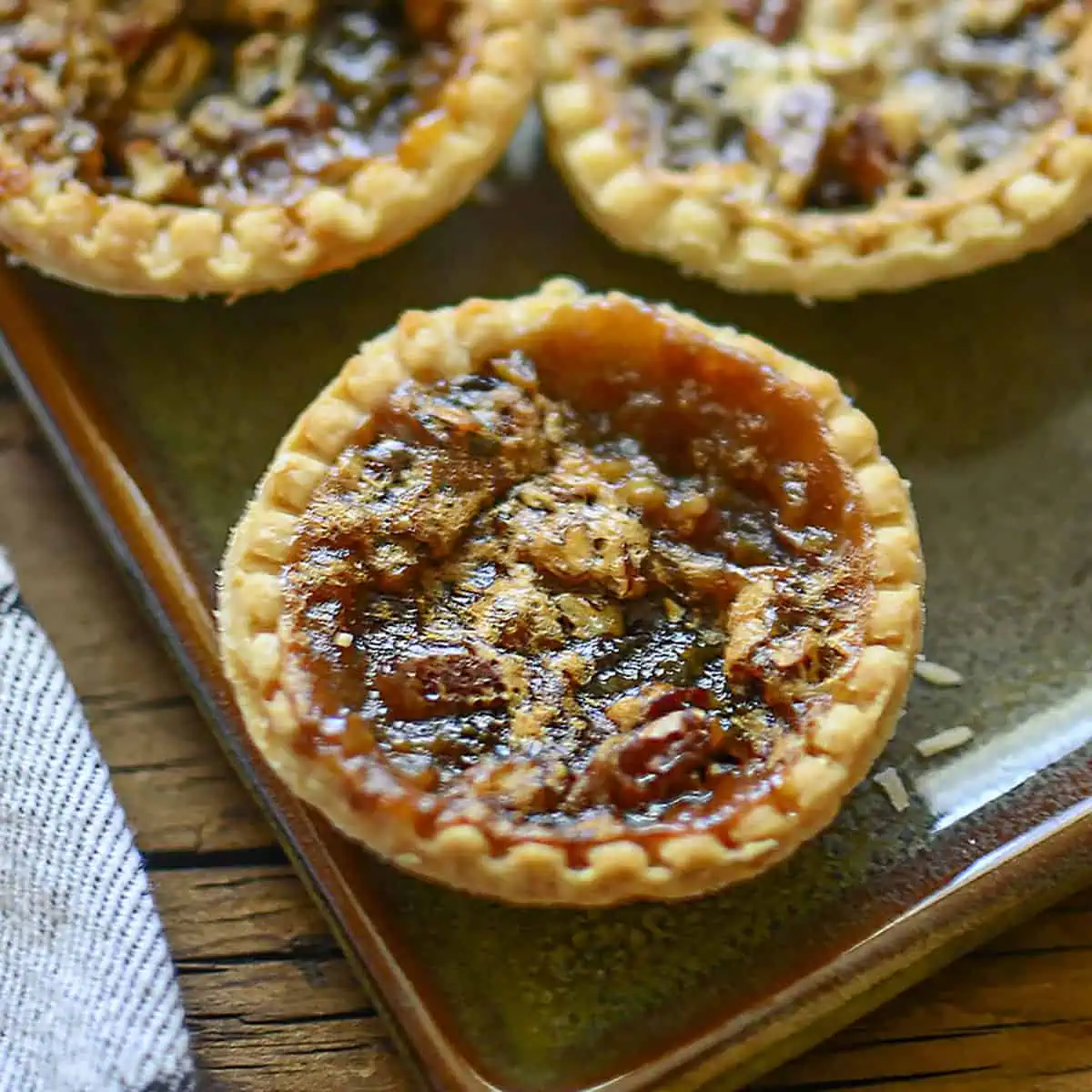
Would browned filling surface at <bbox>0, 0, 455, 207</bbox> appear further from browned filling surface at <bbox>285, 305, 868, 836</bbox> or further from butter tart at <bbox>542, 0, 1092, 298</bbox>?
browned filling surface at <bbox>285, 305, 868, 836</bbox>

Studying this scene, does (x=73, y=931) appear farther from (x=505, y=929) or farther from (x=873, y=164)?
(x=873, y=164)

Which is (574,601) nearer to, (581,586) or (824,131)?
(581,586)

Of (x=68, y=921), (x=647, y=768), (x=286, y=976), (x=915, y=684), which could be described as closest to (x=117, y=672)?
(x=68, y=921)

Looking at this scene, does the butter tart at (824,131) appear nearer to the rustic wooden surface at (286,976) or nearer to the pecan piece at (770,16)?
the pecan piece at (770,16)

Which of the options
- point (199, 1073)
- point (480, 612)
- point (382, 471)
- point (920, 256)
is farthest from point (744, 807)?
point (920, 256)

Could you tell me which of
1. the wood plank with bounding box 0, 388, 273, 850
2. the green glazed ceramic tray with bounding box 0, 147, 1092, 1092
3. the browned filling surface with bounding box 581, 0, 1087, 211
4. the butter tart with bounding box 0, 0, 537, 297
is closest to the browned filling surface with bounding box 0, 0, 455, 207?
the butter tart with bounding box 0, 0, 537, 297
